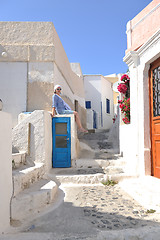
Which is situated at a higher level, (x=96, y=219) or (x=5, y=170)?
(x=5, y=170)

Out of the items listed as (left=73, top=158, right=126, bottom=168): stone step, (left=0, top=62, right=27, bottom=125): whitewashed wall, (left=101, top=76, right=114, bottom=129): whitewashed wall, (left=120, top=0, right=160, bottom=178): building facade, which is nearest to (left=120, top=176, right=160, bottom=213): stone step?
(left=120, top=0, right=160, bottom=178): building facade

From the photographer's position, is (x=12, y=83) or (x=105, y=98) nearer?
(x=12, y=83)

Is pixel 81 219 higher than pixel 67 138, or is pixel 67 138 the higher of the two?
pixel 67 138

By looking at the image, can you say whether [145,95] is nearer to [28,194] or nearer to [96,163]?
[96,163]

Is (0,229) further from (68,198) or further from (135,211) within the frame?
(135,211)

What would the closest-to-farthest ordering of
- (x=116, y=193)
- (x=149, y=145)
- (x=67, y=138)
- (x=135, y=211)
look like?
(x=135, y=211) → (x=116, y=193) → (x=149, y=145) → (x=67, y=138)

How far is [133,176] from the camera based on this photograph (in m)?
5.28

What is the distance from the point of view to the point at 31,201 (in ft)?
11.2

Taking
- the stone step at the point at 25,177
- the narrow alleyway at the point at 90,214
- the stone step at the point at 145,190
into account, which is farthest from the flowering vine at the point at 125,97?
the stone step at the point at 25,177

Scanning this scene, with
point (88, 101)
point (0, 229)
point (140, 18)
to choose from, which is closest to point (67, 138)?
Answer: point (0, 229)

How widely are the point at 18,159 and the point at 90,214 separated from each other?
86.8 inches

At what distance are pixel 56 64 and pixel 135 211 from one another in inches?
239

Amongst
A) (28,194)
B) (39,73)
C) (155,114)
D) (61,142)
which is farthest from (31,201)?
(39,73)

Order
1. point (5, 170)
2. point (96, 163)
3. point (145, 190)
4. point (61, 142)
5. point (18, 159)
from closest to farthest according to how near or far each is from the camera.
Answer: point (5, 170), point (145, 190), point (18, 159), point (96, 163), point (61, 142)
